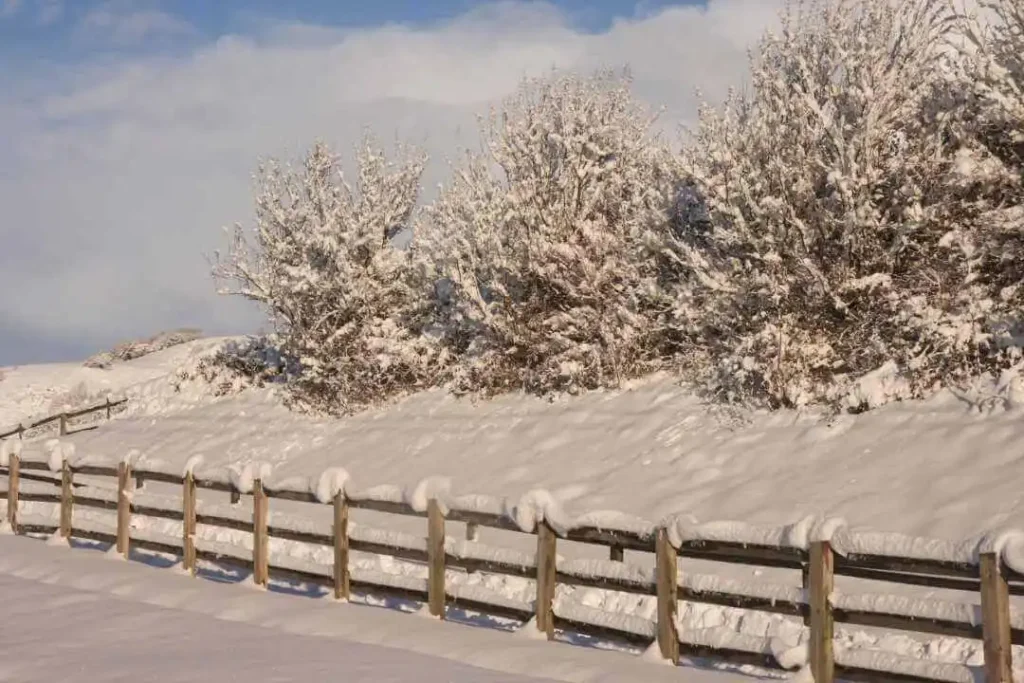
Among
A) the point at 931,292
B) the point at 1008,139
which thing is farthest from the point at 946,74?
the point at 931,292

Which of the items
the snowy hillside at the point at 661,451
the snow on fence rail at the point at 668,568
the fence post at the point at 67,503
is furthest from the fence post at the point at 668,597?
the fence post at the point at 67,503

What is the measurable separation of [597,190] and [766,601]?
18.0m

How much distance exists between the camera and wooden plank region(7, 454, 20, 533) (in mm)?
18656

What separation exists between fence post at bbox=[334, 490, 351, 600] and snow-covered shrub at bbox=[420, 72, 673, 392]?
39.3 feet

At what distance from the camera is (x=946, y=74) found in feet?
68.3

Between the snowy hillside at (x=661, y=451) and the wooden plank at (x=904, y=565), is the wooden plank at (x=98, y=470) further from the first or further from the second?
the wooden plank at (x=904, y=565)

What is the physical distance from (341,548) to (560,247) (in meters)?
13.8

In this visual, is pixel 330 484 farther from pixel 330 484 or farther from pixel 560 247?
pixel 560 247

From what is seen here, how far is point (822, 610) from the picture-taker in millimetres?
8617

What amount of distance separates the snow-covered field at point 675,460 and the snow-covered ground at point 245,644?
141 cm

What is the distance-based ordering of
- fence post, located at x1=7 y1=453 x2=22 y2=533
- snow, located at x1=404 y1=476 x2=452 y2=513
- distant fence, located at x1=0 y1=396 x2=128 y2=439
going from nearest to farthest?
snow, located at x1=404 y1=476 x2=452 y2=513, fence post, located at x1=7 y1=453 x2=22 y2=533, distant fence, located at x1=0 y1=396 x2=128 y2=439

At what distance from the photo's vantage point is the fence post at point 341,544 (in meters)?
12.5

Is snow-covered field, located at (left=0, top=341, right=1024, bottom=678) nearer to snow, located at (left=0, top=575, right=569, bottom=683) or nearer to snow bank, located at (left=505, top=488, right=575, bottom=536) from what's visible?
snow bank, located at (left=505, top=488, right=575, bottom=536)

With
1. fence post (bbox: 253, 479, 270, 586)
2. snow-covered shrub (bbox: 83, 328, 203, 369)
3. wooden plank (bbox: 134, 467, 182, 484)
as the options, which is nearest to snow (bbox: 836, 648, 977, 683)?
fence post (bbox: 253, 479, 270, 586)
